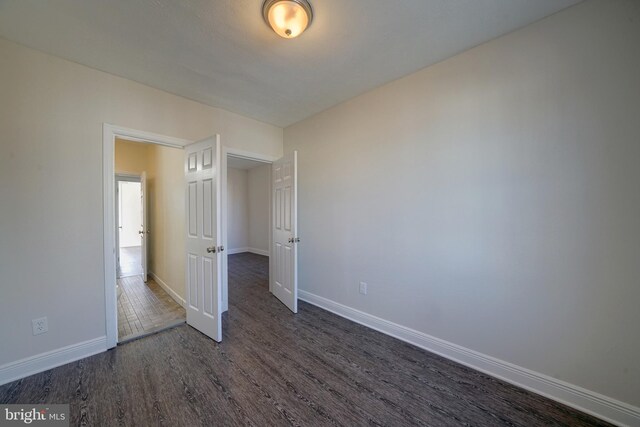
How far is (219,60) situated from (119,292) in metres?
3.95

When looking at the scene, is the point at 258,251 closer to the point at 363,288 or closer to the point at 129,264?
the point at 129,264

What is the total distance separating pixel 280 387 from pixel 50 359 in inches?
79.4

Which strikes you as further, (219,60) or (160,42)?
(219,60)

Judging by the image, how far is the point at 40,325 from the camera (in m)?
1.96

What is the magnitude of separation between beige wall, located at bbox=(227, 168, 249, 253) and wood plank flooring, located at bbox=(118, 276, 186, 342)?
127 inches

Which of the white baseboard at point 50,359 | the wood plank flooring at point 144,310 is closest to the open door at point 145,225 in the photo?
the wood plank flooring at point 144,310

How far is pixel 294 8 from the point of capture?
152 cm

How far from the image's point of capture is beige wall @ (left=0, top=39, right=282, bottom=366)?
1844 mm

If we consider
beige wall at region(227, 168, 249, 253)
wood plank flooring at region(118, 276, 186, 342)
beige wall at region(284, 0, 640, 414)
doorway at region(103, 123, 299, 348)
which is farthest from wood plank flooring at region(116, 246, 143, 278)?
beige wall at region(284, 0, 640, 414)

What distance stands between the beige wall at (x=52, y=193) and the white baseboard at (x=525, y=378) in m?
2.96

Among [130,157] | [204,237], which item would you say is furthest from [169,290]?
[130,157]

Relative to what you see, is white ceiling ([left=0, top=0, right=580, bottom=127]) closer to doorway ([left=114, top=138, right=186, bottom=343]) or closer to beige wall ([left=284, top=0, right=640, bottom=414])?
beige wall ([left=284, top=0, right=640, bottom=414])

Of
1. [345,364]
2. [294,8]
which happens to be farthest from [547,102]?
[345,364]

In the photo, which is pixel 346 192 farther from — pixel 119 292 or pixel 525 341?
pixel 119 292
